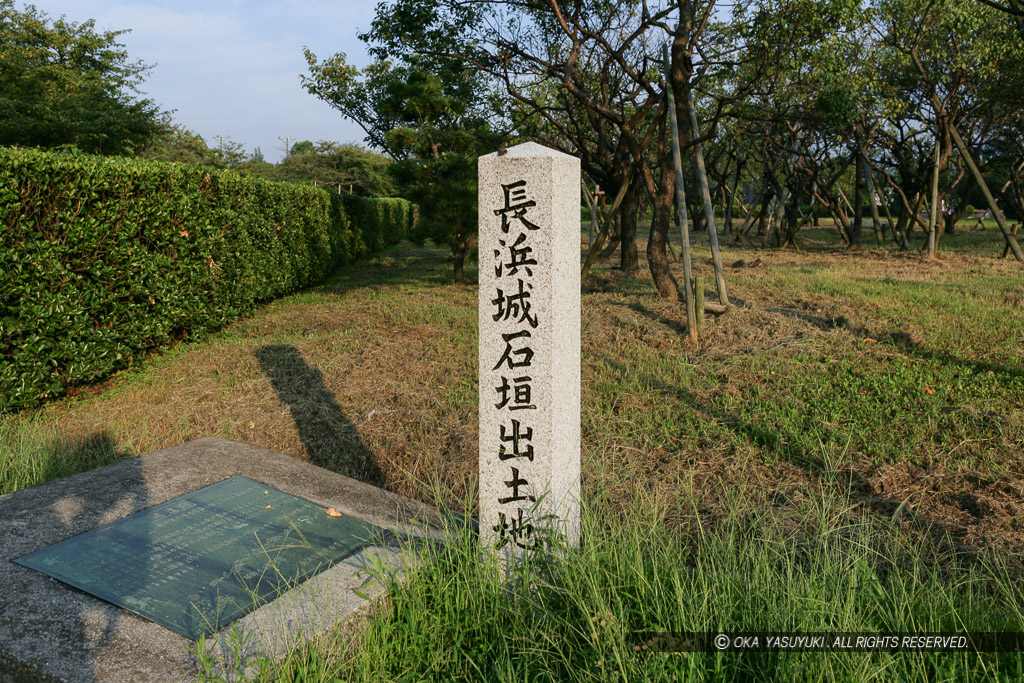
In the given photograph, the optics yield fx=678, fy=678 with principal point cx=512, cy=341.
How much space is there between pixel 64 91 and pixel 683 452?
1050 inches

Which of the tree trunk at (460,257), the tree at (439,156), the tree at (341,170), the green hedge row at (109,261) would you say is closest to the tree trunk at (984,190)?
the tree at (439,156)

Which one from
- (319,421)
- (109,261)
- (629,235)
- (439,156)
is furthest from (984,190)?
(109,261)

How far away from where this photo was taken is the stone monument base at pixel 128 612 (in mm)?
2254

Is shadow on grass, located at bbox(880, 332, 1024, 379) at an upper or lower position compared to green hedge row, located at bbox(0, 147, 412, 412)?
lower

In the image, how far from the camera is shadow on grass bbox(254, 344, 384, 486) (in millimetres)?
4613

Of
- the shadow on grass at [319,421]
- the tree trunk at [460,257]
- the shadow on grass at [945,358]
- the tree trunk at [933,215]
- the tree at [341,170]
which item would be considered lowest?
the shadow on grass at [319,421]

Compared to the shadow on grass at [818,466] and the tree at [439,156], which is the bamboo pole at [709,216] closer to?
the shadow on grass at [818,466]

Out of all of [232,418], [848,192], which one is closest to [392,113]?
[232,418]

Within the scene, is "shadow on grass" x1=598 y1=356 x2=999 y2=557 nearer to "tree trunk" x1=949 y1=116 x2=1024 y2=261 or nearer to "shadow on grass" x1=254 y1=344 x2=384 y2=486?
"shadow on grass" x1=254 y1=344 x2=384 y2=486

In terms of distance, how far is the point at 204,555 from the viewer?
2.89 metres

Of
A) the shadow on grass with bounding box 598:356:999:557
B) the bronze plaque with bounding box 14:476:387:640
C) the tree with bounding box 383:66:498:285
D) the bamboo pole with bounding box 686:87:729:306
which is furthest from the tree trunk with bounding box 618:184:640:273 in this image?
the bronze plaque with bounding box 14:476:387:640

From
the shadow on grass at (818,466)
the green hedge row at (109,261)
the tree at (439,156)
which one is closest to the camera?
the shadow on grass at (818,466)

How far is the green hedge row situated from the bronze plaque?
2830 mm

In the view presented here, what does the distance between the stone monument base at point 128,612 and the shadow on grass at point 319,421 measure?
0.74 m
